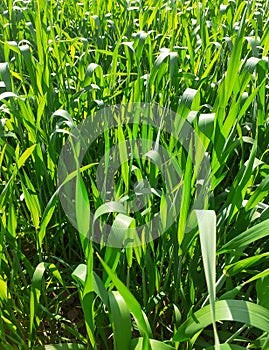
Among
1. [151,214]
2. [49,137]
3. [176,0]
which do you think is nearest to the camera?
[151,214]

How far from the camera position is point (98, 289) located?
65 cm

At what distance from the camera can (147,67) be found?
161 centimetres

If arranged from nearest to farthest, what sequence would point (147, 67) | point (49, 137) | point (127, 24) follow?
1. point (49, 137)
2. point (147, 67)
3. point (127, 24)

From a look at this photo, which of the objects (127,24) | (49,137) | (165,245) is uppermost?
(127,24)

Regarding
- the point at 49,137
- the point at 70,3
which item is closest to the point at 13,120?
the point at 49,137

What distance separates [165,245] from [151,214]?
0.21ft

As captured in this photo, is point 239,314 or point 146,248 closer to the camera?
point 239,314

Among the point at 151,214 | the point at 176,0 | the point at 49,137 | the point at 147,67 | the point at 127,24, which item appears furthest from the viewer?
the point at 176,0

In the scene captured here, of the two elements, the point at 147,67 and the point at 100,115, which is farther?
the point at 147,67

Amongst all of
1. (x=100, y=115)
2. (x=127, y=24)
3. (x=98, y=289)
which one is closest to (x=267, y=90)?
(x=100, y=115)

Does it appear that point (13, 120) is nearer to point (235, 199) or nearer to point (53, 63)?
point (53, 63)

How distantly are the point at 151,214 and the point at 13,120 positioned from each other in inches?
17.6

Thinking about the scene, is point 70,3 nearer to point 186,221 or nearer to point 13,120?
point 13,120

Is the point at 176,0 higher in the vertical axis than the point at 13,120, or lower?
higher
